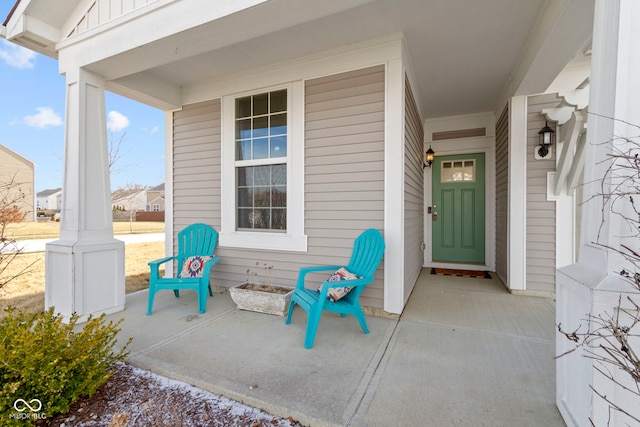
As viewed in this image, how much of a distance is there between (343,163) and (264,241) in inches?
52.6

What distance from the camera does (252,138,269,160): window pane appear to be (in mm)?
3534

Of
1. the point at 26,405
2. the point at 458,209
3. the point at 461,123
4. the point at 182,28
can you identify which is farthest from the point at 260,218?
the point at 461,123

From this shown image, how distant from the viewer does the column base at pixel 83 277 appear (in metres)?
2.79

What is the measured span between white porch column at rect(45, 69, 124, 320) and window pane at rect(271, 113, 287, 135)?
1838 mm

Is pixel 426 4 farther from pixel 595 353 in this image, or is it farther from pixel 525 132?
pixel 595 353

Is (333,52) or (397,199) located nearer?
(397,199)

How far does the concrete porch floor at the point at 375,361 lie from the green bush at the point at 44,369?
17.5 inches

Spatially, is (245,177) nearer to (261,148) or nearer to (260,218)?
(261,148)

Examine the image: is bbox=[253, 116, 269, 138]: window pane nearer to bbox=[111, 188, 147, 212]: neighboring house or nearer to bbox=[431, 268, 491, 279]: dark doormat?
bbox=[111, 188, 147, 212]: neighboring house

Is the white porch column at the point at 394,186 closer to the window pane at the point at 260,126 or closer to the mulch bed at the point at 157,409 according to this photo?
the window pane at the point at 260,126

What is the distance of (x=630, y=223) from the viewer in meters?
1.12

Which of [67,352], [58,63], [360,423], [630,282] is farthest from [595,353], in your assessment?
[58,63]

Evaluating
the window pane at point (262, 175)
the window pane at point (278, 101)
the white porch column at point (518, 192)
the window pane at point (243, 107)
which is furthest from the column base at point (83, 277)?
the white porch column at point (518, 192)

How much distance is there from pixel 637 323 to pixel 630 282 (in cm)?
16
